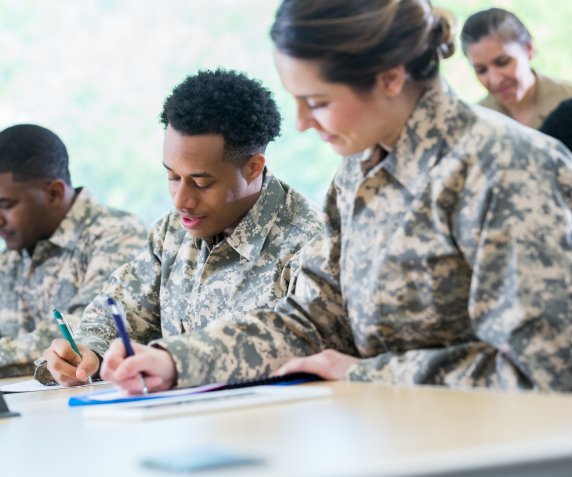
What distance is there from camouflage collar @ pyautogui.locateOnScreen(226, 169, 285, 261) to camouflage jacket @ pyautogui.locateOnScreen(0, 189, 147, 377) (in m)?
0.95

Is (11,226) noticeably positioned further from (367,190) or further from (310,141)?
(310,141)

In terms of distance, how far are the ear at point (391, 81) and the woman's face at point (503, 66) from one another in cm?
184

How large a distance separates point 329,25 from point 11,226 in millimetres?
2131

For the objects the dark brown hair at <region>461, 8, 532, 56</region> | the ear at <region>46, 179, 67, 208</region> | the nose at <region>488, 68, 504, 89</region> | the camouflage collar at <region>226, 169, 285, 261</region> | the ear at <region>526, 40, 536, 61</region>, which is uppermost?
the dark brown hair at <region>461, 8, 532, 56</region>

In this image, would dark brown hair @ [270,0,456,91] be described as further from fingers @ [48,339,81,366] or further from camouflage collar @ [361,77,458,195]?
fingers @ [48,339,81,366]

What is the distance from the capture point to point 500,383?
1.11 m

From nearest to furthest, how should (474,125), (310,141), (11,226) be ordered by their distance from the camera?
(474,125)
(11,226)
(310,141)

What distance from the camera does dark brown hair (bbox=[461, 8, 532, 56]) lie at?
9.50ft

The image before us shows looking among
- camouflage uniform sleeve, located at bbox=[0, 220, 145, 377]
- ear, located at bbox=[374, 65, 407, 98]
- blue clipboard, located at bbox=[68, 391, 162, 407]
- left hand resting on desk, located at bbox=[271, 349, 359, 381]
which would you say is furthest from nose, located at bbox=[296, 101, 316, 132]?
camouflage uniform sleeve, located at bbox=[0, 220, 145, 377]

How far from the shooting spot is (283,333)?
1.42 m

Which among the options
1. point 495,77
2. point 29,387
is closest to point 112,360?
point 29,387

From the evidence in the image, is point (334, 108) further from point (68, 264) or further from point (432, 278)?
point (68, 264)

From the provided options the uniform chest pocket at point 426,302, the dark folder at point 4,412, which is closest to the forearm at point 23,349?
the dark folder at point 4,412

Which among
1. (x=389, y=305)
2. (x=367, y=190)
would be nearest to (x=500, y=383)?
A: (x=389, y=305)
